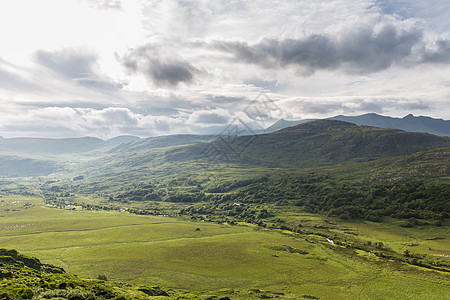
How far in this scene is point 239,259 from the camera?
4139 inches

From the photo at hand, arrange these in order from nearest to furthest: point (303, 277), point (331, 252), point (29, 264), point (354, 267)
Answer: point (29, 264), point (303, 277), point (354, 267), point (331, 252)

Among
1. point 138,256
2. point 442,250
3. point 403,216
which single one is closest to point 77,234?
point 138,256

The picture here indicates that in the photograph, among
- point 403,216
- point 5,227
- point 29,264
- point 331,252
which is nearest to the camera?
point 29,264

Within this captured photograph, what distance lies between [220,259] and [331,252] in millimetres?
56189

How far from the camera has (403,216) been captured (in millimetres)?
166625

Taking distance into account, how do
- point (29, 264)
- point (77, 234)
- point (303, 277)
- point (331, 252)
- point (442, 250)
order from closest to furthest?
point (29, 264), point (303, 277), point (442, 250), point (331, 252), point (77, 234)

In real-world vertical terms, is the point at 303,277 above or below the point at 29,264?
below

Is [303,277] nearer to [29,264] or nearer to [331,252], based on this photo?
[331,252]

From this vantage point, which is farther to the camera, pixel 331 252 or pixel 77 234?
pixel 77 234

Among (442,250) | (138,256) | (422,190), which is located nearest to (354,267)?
(442,250)

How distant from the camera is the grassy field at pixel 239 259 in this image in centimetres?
7712

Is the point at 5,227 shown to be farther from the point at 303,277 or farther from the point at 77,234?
the point at 303,277

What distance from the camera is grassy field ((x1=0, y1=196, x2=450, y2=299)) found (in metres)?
77.1

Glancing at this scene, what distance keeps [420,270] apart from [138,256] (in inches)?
4695
